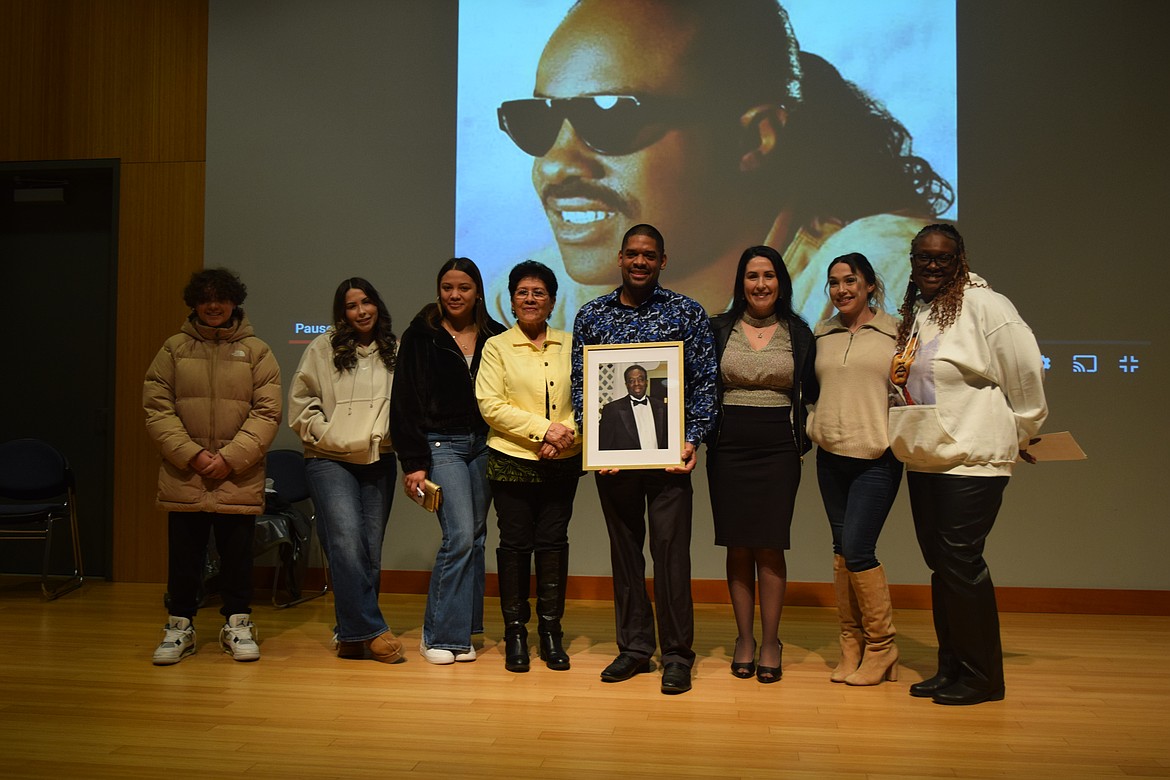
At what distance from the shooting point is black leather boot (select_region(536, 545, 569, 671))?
3.78m

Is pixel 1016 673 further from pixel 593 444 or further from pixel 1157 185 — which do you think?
pixel 1157 185

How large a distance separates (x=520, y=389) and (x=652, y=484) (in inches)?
24.2

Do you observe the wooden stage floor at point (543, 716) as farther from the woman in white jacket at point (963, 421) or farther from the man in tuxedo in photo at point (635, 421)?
the man in tuxedo in photo at point (635, 421)

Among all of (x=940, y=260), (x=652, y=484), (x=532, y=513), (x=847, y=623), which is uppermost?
(x=940, y=260)

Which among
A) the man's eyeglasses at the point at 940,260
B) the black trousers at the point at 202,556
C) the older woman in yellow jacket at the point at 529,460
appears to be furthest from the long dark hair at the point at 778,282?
the black trousers at the point at 202,556

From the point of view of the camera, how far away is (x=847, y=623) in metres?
3.75

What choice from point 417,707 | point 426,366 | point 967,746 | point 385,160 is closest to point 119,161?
point 385,160

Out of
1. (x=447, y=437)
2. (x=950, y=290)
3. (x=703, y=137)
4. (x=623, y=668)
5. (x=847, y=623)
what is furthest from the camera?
(x=703, y=137)

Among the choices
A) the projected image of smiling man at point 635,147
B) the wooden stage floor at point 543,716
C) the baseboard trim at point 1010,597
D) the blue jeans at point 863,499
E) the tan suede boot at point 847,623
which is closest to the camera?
A: the wooden stage floor at point 543,716

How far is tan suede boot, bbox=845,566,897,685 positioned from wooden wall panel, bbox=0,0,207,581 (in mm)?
4051

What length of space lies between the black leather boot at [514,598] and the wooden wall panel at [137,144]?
285cm

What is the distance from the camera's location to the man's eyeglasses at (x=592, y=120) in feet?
17.5

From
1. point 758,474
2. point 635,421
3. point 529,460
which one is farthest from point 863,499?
point 529,460

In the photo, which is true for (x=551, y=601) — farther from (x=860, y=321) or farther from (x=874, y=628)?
(x=860, y=321)
